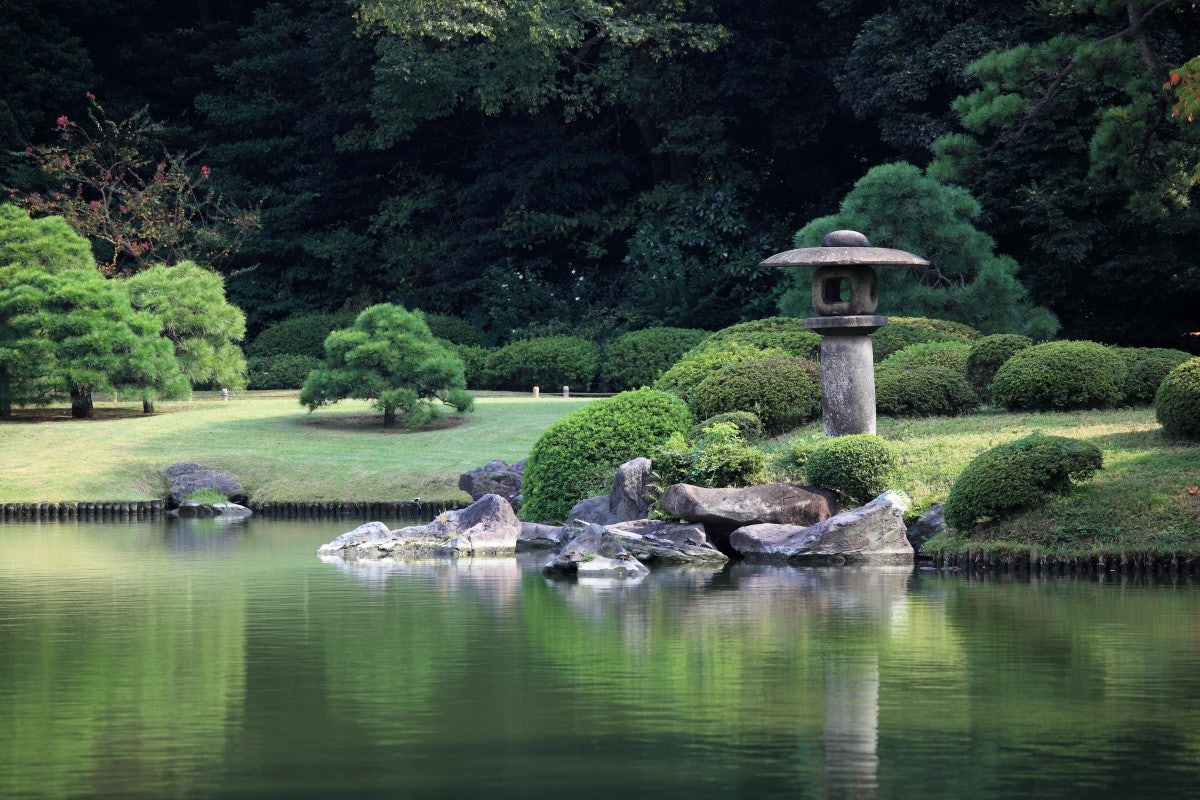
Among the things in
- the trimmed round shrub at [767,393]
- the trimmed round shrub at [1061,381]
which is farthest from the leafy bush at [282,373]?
the trimmed round shrub at [1061,381]

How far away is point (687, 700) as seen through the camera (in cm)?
924

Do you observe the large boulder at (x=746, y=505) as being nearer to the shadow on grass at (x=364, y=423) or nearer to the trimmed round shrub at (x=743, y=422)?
the trimmed round shrub at (x=743, y=422)

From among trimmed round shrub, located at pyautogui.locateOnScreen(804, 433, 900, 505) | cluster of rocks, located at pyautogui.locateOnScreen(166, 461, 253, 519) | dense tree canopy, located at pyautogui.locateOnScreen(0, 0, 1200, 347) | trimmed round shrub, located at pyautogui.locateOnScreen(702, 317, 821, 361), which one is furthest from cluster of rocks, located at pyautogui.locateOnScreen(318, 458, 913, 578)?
dense tree canopy, located at pyautogui.locateOnScreen(0, 0, 1200, 347)

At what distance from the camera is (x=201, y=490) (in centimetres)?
2494

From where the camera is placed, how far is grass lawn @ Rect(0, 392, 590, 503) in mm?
24891

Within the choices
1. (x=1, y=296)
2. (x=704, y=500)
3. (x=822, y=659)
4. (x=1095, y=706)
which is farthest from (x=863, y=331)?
(x=1, y=296)

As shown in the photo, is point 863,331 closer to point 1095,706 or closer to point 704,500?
point 704,500

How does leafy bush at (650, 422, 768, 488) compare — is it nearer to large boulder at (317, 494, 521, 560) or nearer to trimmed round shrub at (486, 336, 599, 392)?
large boulder at (317, 494, 521, 560)

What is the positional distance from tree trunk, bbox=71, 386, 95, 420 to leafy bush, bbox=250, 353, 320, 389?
706 centimetres

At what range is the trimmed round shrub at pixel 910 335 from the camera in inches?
970

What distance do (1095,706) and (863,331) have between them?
1154 centimetres

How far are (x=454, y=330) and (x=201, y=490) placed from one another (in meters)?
15.4

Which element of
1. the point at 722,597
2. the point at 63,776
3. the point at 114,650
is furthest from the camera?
the point at 722,597

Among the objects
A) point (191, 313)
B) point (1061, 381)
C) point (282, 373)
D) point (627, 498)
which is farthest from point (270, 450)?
point (1061, 381)
